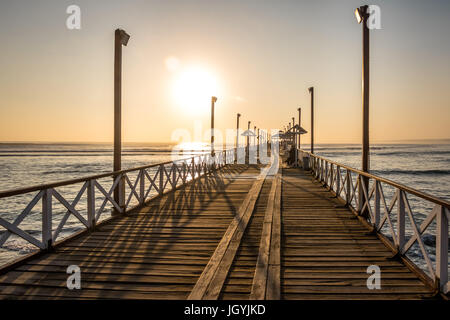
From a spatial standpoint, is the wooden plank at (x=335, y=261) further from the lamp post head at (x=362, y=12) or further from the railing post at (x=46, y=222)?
the lamp post head at (x=362, y=12)

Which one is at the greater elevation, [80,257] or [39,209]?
[80,257]

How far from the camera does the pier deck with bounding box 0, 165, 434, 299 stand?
3252 millimetres

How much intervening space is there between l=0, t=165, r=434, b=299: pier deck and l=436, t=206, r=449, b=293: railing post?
190 millimetres

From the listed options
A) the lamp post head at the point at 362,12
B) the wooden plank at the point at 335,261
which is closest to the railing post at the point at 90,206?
the wooden plank at the point at 335,261

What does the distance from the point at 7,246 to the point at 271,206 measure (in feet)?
24.2

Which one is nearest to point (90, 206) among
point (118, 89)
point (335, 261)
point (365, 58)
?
point (118, 89)

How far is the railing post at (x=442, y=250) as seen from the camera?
316 centimetres

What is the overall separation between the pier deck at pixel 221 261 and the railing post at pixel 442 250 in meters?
0.19

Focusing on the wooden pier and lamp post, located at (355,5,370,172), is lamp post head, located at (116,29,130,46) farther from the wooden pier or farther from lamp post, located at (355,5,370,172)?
lamp post, located at (355,5,370,172)

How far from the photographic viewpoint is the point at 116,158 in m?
7.46

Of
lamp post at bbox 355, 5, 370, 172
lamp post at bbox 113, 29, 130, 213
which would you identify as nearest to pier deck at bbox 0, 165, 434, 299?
lamp post at bbox 113, 29, 130, 213
